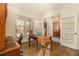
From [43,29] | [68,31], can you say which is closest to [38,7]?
[43,29]

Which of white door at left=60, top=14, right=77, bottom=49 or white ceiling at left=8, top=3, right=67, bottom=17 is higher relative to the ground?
white ceiling at left=8, top=3, right=67, bottom=17

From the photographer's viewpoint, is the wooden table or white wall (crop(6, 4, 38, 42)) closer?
white wall (crop(6, 4, 38, 42))

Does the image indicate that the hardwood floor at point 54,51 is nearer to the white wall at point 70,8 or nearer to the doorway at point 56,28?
the doorway at point 56,28

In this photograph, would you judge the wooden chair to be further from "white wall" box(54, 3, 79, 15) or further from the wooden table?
"white wall" box(54, 3, 79, 15)

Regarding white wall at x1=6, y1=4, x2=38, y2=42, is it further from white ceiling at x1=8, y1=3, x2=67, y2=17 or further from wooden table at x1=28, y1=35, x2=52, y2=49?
wooden table at x1=28, y1=35, x2=52, y2=49

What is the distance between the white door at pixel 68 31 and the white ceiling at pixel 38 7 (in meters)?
0.23

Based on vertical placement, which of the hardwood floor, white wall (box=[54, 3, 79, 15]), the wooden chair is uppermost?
white wall (box=[54, 3, 79, 15])

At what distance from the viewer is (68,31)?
2164 mm

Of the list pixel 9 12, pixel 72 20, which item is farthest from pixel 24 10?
pixel 72 20

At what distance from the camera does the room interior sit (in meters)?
2.10

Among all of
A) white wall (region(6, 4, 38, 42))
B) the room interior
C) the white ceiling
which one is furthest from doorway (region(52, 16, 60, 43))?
white wall (region(6, 4, 38, 42))

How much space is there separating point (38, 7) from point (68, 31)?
623 mm

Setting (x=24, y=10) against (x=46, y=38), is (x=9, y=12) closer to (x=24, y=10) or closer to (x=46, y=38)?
(x=24, y=10)

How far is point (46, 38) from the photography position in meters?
2.17
